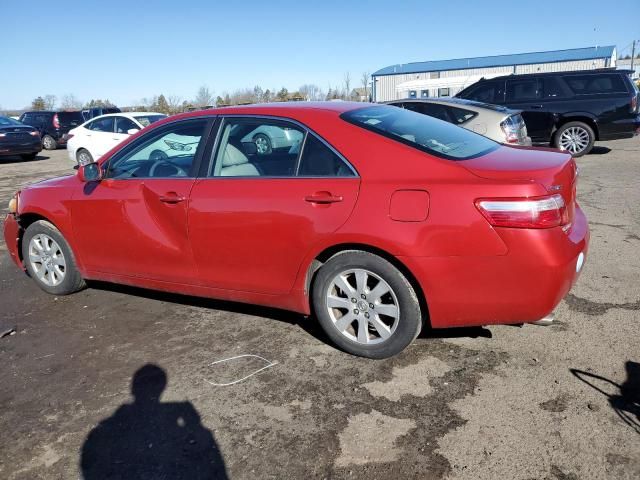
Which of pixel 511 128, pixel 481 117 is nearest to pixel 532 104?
pixel 511 128

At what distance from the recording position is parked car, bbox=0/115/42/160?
643 inches

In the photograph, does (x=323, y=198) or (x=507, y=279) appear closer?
(x=507, y=279)

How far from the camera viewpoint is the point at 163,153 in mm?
4121

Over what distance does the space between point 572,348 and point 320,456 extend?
184 centimetres

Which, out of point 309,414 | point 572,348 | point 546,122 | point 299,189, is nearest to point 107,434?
point 309,414

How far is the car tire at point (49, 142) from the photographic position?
70.7 ft

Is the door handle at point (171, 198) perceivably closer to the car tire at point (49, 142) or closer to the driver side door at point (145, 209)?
the driver side door at point (145, 209)

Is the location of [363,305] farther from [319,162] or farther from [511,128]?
[511,128]

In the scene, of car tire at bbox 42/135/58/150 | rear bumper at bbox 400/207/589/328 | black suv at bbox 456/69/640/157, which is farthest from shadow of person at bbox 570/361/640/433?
→ car tire at bbox 42/135/58/150

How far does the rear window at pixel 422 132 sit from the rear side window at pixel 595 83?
8.85 m

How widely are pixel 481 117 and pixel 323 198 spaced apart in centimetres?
582

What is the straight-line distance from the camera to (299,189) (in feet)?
10.8

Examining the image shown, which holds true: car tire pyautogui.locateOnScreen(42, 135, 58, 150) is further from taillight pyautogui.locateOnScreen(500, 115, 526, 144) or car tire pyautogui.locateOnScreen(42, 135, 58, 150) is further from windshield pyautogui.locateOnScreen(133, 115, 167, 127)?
taillight pyautogui.locateOnScreen(500, 115, 526, 144)

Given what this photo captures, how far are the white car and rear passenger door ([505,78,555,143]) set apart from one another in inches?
333
